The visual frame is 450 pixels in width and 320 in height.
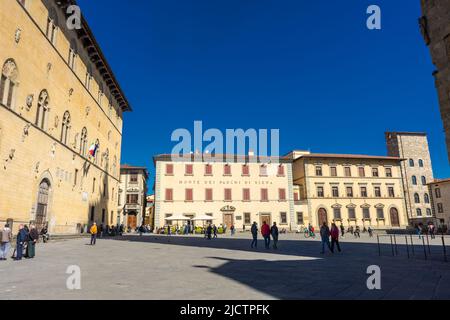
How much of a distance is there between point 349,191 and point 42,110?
4161cm

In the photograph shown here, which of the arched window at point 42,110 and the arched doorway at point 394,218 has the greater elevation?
the arched window at point 42,110

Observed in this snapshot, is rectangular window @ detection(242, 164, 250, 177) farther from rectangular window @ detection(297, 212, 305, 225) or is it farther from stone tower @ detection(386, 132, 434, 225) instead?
stone tower @ detection(386, 132, 434, 225)

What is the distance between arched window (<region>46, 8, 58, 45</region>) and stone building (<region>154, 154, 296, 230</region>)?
22509 millimetres

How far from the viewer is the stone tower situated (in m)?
55.8

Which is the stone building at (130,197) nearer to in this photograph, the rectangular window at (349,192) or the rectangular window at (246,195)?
the rectangular window at (246,195)

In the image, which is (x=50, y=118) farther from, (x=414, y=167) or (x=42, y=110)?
(x=414, y=167)

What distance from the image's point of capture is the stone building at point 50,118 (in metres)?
15.4

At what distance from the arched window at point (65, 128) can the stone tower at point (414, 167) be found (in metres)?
53.8

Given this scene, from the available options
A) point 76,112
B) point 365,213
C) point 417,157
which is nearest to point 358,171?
point 365,213

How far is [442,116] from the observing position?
37.5 feet

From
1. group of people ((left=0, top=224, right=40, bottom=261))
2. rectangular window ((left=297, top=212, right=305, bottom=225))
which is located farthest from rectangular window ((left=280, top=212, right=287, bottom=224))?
group of people ((left=0, top=224, right=40, bottom=261))

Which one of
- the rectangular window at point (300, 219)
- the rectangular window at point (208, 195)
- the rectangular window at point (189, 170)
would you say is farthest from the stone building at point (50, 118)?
the rectangular window at point (300, 219)

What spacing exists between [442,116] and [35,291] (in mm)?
13503
